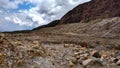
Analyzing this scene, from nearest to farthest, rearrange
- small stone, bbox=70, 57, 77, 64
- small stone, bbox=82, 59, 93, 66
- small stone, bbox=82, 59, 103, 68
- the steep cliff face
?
small stone, bbox=82, 59, 103, 68
small stone, bbox=82, 59, 93, 66
small stone, bbox=70, 57, 77, 64
the steep cliff face

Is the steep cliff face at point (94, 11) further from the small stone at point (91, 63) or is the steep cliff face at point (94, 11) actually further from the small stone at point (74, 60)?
the small stone at point (91, 63)

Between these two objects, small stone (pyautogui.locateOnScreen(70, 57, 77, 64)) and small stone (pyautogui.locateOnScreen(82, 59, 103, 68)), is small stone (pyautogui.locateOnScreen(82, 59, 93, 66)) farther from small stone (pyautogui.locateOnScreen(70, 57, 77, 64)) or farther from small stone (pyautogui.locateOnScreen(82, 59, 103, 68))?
small stone (pyautogui.locateOnScreen(70, 57, 77, 64))

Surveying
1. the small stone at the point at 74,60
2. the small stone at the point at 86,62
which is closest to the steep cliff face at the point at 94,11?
the small stone at the point at 74,60

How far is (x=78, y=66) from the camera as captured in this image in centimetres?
2228

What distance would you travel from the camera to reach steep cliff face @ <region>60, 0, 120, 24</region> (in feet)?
329

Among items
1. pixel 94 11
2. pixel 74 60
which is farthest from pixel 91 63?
pixel 94 11

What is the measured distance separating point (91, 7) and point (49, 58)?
95.0m

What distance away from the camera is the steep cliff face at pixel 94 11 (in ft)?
329


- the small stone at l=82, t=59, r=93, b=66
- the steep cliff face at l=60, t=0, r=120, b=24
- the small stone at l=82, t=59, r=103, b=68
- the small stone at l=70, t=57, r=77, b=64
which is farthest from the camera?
the steep cliff face at l=60, t=0, r=120, b=24

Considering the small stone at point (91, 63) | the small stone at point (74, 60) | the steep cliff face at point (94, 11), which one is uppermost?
the steep cliff face at point (94, 11)

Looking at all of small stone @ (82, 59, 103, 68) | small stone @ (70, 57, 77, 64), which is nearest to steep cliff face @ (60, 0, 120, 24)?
small stone @ (70, 57, 77, 64)

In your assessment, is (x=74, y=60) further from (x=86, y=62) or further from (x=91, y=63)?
(x=91, y=63)

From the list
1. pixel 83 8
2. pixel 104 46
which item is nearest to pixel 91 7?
pixel 83 8

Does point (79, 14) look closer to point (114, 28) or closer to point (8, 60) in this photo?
point (114, 28)
